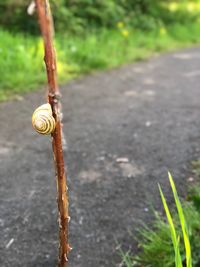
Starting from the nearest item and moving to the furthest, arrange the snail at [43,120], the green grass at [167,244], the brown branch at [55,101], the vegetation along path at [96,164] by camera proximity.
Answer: the brown branch at [55,101] < the snail at [43,120] < the green grass at [167,244] < the vegetation along path at [96,164]

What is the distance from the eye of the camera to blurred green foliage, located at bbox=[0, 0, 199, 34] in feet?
22.7

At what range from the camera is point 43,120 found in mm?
1258

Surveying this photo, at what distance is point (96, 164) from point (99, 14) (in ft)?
16.4

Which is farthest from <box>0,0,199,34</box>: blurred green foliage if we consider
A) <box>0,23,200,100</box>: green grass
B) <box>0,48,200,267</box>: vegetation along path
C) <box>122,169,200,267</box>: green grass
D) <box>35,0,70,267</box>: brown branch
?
<box>35,0,70,267</box>: brown branch

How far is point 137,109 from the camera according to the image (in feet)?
16.0

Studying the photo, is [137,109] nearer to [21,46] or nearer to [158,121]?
[158,121]

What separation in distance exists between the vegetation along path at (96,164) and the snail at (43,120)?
1234 millimetres

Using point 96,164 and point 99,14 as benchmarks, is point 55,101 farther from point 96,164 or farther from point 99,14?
point 99,14

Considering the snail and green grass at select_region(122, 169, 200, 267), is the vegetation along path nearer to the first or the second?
green grass at select_region(122, 169, 200, 267)

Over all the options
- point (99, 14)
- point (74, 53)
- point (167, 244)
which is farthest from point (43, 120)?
point (99, 14)

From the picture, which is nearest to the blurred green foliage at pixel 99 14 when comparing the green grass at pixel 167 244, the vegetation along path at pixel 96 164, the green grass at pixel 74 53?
the green grass at pixel 74 53

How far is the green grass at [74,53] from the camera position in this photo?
17.5 ft

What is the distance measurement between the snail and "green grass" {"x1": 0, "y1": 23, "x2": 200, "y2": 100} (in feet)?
12.1

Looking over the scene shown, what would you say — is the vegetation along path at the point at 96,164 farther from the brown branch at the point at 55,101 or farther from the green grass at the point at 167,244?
the brown branch at the point at 55,101
